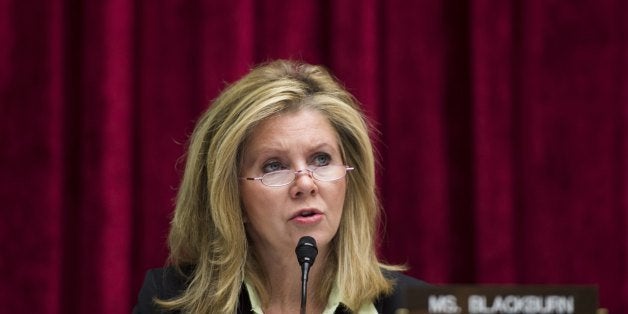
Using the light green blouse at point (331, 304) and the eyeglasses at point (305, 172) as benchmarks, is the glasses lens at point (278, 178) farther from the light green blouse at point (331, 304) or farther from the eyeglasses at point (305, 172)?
the light green blouse at point (331, 304)

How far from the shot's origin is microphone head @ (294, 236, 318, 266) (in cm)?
165

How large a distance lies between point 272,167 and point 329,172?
11 centimetres

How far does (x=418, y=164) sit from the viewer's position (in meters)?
2.47

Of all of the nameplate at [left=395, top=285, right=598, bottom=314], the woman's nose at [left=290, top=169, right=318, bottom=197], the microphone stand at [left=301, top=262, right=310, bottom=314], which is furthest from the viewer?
the woman's nose at [left=290, top=169, right=318, bottom=197]

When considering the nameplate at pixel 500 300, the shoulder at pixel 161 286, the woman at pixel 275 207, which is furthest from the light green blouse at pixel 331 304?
the nameplate at pixel 500 300

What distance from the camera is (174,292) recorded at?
6.59 feet

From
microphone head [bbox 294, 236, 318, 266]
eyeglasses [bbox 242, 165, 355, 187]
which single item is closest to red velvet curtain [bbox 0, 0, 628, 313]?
eyeglasses [bbox 242, 165, 355, 187]

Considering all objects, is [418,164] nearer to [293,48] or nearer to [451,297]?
[293,48]

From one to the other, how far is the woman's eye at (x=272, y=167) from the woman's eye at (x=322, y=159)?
0.07m

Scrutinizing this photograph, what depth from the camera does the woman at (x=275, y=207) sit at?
1887mm

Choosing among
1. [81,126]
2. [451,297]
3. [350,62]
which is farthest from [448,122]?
[451,297]

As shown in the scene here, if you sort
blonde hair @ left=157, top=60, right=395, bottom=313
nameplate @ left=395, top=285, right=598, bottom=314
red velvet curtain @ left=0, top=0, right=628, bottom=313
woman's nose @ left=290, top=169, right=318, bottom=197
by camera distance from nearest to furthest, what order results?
nameplate @ left=395, top=285, right=598, bottom=314 < woman's nose @ left=290, top=169, right=318, bottom=197 < blonde hair @ left=157, top=60, right=395, bottom=313 < red velvet curtain @ left=0, top=0, right=628, bottom=313

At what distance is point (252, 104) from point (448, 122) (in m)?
0.75

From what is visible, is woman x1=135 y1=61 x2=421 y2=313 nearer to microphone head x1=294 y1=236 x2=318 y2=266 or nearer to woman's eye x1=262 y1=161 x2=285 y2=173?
woman's eye x1=262 y1=161 x2=285 y2=173
